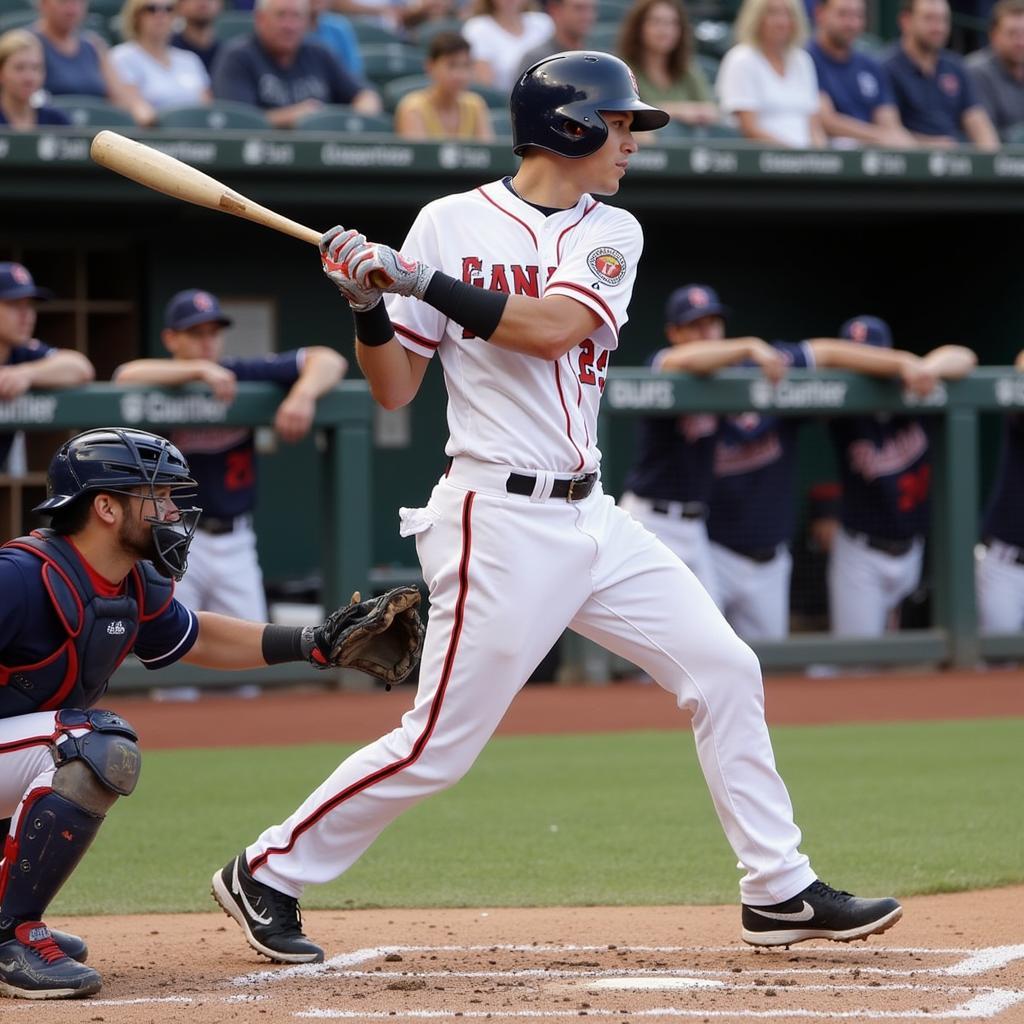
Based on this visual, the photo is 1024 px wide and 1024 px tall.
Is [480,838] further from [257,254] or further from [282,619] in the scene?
[257,254]

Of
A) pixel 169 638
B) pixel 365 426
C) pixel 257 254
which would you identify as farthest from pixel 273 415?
pixel 169 638

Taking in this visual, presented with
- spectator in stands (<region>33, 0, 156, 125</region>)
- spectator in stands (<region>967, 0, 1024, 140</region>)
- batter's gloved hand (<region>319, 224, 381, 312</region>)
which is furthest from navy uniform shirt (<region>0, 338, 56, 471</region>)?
spectator in stands (<region>967, 0, 1024, 140</region>)

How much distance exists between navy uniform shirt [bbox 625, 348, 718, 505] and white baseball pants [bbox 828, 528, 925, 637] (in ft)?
2.47

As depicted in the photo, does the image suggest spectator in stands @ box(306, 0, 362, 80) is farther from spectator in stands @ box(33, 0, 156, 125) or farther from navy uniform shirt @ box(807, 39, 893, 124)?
A: navy uniform shirt @ box(807, 39, 893, 124)

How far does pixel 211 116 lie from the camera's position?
833 centimetres

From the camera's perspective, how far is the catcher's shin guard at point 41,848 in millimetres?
3184

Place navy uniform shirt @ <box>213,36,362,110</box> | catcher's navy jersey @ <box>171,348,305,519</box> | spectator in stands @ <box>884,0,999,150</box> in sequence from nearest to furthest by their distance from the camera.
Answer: catcher's navy jersey @ <box>171,348,305,519</box> < navy uniform shirt @ <box>213,36,362,110</box> < spectator in stands @ <box>884,0,999,150</box>

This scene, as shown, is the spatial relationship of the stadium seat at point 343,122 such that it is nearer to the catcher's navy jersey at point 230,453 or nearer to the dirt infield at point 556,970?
the catcher's navy jersey at point 230,453

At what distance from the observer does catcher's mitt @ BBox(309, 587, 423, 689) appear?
3.47 meters

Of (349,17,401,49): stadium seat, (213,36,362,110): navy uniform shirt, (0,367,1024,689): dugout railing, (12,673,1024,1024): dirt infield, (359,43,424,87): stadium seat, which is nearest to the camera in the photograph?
(12,673,1024,1024): dirt infield

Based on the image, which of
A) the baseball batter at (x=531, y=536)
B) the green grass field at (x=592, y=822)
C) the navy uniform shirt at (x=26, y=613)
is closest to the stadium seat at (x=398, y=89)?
the green grass field at (x=592, y=822)

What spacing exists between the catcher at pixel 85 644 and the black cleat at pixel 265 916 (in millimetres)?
293

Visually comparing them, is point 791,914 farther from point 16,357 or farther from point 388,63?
point 388,63

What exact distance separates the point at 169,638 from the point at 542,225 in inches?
41.8
